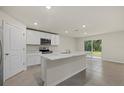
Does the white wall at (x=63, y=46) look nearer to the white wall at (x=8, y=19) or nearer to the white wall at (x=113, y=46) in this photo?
the white wall at (x=8, y=19)

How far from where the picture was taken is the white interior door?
11.0ft

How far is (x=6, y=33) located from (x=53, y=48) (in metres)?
4.42

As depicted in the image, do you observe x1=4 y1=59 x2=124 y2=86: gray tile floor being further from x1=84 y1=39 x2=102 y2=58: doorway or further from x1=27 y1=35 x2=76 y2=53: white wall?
x1=84 y1=39 x2=102 y2=58: doorway

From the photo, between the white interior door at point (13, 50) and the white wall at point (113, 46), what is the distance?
6.44 meters

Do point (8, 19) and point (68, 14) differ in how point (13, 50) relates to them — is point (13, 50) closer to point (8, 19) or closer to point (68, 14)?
point (8, 19)

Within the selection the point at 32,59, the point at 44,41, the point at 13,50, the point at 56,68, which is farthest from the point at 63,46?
the point at 56,68

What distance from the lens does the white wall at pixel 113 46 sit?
671cm

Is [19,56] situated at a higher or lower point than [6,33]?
lower

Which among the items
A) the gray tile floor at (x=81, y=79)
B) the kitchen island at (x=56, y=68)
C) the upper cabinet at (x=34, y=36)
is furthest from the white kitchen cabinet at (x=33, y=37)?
the kitchen island at (x=56, y=68)

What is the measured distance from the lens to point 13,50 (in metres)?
3.74

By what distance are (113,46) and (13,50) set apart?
271 inches
